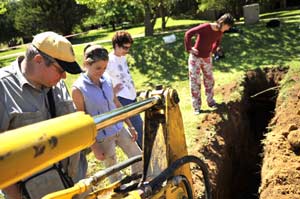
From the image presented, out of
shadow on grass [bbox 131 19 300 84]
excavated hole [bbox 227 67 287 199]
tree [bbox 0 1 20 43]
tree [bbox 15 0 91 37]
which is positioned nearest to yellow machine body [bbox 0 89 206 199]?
excavated hole [bbox 227 67 287 199]

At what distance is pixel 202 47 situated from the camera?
765 centimetres

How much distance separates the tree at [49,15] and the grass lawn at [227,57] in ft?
46.9

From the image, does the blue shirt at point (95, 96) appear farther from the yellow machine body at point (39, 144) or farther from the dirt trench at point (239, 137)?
the yellow machine body at point (39, 144)

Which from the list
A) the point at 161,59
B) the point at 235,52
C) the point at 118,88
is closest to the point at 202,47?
the point at 118,88

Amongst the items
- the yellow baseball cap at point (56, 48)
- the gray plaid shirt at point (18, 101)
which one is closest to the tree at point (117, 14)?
the gray plaid shirt at point (18, 101)

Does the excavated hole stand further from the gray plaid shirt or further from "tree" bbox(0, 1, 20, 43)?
"tree" bbox(0, 1, 20, 43)

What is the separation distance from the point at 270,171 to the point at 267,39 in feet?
29.3

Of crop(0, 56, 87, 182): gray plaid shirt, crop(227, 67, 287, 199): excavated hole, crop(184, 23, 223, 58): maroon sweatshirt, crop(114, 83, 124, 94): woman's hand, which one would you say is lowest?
crop(227, 67, 287, 199): excavated hole

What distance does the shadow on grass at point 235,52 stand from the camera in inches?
465

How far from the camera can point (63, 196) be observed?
2.38 m

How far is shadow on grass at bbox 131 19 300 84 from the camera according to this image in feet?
38.8

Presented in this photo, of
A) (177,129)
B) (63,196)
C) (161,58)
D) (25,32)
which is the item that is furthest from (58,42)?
(25,32)

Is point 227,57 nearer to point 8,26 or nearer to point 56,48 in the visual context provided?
point 56,48

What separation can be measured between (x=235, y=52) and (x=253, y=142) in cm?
404
